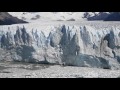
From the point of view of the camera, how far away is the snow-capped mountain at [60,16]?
6.03 metres

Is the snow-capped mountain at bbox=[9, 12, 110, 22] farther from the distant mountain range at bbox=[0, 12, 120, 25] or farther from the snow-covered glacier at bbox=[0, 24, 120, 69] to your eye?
the snow-covered glacier at bbox=[0, 24, 120, 69]

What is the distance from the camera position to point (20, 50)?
6094mm

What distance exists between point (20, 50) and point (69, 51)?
0.81m

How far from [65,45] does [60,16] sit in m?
0.49

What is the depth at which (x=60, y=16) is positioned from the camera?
6062mm

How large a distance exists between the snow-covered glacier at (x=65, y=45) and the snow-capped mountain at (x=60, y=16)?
0.14 meters

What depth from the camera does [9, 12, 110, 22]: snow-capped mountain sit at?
6.03 metres

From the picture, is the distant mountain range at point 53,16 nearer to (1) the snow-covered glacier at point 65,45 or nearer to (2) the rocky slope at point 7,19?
(2) the rocky slope at point 7,19

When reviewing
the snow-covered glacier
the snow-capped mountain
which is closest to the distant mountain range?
the snow-capped mountain

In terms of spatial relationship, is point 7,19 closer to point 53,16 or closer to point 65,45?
point 53,16

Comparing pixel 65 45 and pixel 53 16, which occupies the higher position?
pixel 53 16

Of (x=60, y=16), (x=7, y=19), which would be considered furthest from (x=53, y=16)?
(x=7, y=19)
